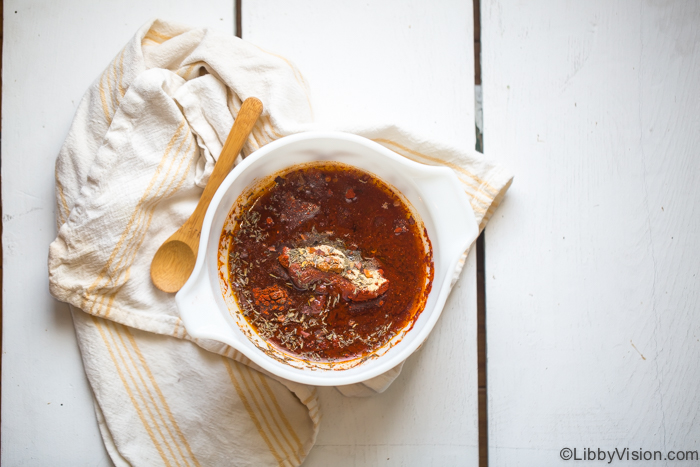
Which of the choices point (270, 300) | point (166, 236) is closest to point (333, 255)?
point (270, 300)

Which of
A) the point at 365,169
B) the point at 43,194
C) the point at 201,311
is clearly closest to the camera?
the point at 201,311

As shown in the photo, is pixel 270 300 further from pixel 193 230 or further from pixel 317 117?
pixel 317 117

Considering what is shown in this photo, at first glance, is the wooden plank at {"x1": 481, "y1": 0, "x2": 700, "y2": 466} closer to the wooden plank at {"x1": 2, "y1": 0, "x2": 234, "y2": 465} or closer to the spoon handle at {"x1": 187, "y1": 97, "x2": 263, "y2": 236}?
the spoon handle at {"x1": 187, "y1": 97, "x2": 263, "y2": 236}

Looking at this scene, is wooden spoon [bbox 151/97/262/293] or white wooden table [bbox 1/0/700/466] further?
white wooden table [bbox 1/0/700/466]

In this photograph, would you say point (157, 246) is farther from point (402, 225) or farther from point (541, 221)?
point (541, 221)

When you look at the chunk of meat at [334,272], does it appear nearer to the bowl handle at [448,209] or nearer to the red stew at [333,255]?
the red stew at [333,255]

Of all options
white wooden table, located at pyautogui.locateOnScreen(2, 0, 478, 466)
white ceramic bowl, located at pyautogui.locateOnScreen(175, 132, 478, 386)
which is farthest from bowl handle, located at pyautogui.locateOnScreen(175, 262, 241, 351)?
white wooden table, located at pyautogui.locateOnScreen(2, 0, 478, 466)

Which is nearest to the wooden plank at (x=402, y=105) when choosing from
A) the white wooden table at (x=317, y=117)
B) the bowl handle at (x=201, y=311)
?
the white wooden table at (x=317, y=117)
